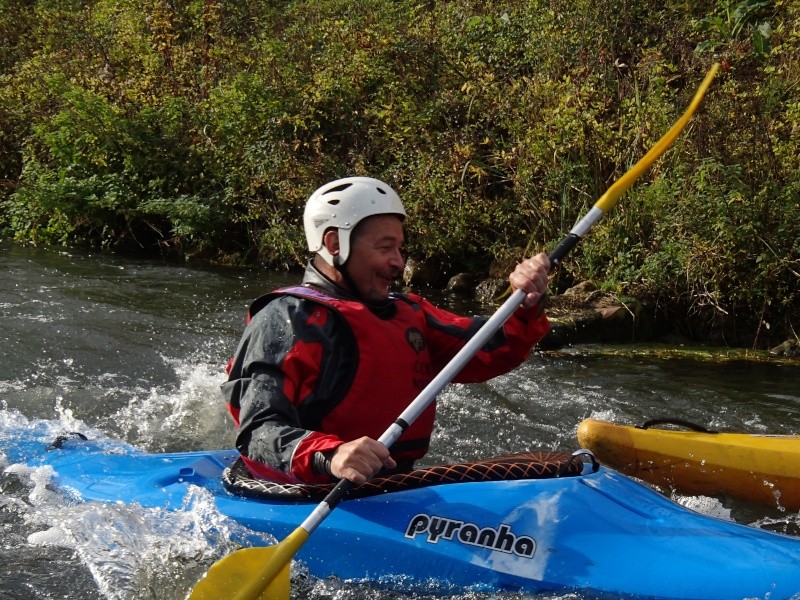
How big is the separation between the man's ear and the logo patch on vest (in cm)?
36

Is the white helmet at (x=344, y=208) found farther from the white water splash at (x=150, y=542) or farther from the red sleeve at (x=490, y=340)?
the white water splash at (x=150, y=542)

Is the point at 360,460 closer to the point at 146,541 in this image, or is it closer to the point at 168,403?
the point at 146,541

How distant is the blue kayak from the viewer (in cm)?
285

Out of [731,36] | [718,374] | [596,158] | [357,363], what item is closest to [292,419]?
[357,363]

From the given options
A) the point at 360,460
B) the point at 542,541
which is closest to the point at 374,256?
the point at 360,460

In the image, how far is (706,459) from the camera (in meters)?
4.34

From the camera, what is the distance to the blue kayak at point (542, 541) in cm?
285

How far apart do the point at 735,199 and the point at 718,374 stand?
4.54ft

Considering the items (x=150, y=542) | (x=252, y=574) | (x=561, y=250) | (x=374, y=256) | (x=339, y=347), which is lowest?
(x=150, y=542)

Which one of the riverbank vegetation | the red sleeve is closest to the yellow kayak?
the red sleeve

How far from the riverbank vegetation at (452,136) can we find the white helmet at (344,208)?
4.69m

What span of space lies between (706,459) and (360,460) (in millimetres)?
2110

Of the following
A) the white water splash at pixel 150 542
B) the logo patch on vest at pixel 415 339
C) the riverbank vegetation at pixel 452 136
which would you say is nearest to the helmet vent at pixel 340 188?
the logo patch on vest at pixel 415 339

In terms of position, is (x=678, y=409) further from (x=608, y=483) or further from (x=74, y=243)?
(x=74, y=243)
